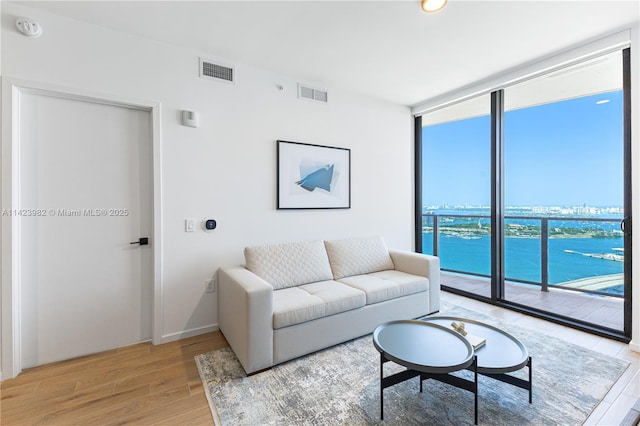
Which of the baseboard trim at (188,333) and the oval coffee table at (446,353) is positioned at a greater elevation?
the oval coffee table at (446,353)

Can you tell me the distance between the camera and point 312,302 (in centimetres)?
226

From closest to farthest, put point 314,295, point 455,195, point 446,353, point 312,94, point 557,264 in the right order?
point 446,353 → point 314,295 → point 312,94 → point 557,264 → point 455,195

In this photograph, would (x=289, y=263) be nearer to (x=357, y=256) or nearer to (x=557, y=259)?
(x=357, y=256)

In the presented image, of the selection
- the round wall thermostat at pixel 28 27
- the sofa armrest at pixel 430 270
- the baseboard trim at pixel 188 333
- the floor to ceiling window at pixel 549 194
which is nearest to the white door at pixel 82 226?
the baseboard trim at pixel 188 333

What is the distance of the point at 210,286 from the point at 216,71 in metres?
2.16

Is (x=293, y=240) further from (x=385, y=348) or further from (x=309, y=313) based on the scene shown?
(x=385, y=348)

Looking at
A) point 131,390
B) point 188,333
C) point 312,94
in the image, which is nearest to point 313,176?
point 312,94

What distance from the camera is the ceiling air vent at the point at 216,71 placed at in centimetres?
267

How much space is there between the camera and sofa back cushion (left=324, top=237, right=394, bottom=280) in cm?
309

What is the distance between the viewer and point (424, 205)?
4430 millimetres

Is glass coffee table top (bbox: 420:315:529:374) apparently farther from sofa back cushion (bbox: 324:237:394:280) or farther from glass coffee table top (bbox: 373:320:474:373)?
sofa back cushion (bbox: 324:237:394:280)

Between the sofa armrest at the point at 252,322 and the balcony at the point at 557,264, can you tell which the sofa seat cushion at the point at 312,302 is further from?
the balcony at the point at 557,264

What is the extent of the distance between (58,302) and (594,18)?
4.91 m

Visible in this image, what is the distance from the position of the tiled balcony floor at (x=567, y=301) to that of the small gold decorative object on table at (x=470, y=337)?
77.4 inches
